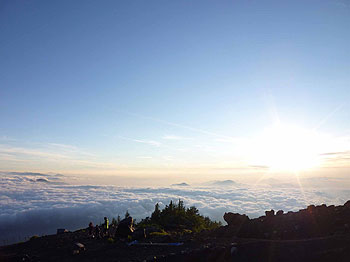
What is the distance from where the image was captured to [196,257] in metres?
13.5

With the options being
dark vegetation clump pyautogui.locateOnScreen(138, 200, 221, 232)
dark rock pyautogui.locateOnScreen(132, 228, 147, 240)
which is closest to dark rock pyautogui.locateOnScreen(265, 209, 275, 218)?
dark vegetation clump pyautogui.locateOnScreen(138, 200, 221, 232)

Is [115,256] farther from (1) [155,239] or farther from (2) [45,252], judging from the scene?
(2) [45,252]

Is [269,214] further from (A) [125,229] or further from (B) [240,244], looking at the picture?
(A) [125,229]

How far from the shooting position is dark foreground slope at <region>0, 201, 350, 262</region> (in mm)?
13211

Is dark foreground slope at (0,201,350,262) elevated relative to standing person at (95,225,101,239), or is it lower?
elevated

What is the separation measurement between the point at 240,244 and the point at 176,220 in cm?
1655

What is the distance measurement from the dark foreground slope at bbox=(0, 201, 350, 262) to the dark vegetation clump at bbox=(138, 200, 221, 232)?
725 centimetres

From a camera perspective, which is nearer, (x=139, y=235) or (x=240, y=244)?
(x=240, y=244)

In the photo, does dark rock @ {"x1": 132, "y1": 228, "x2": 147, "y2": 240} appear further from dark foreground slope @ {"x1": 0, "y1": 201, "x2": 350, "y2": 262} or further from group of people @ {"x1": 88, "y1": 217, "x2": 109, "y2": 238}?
group of people @ {"x1": 88, "y1": 217, "x2": 109, "y2": 238}

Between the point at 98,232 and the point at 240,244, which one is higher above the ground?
the point at 240,244

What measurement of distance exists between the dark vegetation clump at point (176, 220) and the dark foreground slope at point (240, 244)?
7.25m

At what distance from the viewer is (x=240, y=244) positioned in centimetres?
1410

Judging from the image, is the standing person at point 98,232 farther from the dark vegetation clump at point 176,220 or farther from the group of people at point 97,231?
the dark vegetation clump at point 176,220

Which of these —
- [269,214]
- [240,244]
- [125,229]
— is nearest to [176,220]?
[125,229]
